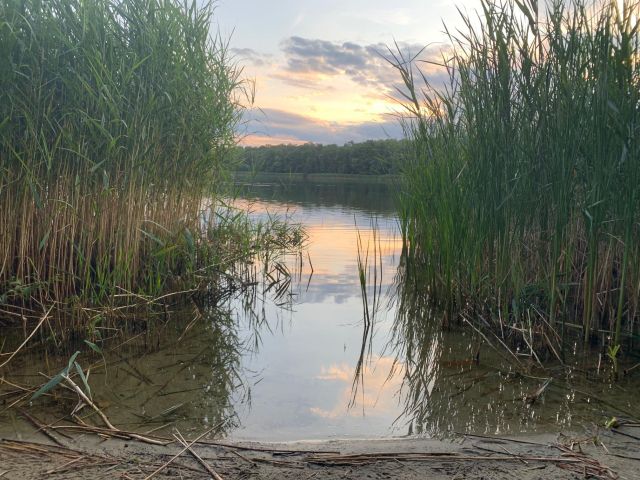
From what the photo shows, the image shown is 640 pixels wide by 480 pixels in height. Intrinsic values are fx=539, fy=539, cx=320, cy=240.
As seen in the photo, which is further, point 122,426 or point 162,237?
point 162,237

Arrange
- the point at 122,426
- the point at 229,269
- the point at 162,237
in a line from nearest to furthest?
1. the point at 122,426
2. the point at 162,237
3. the point at 229,269

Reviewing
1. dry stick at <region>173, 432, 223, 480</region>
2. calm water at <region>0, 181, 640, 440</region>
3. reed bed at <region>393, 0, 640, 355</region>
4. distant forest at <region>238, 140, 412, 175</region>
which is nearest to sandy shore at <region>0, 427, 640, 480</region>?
dry stick at <region>173, 432, 223, 480</region>

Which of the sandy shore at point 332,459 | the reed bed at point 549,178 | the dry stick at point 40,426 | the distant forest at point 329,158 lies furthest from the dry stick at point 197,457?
the distant forest at point 329,158

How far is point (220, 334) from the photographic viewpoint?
13.4ft

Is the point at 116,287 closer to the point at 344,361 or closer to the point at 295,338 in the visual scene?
the point at 295,338

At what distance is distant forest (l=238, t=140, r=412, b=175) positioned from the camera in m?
6.49

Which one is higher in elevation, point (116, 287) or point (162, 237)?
point (162, 237)

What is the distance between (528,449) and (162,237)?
324 cm

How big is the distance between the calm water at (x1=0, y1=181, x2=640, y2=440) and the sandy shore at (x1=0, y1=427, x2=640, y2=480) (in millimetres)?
203

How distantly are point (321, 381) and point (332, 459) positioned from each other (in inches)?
42.5

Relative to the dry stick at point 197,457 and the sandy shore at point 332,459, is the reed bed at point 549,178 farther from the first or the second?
the dry stick at point 197,457

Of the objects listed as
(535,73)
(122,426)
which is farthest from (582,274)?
(122,426)

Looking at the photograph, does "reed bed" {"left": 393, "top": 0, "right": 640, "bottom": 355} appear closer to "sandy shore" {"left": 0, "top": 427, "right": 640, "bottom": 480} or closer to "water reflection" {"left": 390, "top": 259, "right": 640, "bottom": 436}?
"water reflection" {"left": 390, "top": 259, "right": 640, "bottom": 436}

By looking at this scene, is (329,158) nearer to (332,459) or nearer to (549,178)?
(549,178)
